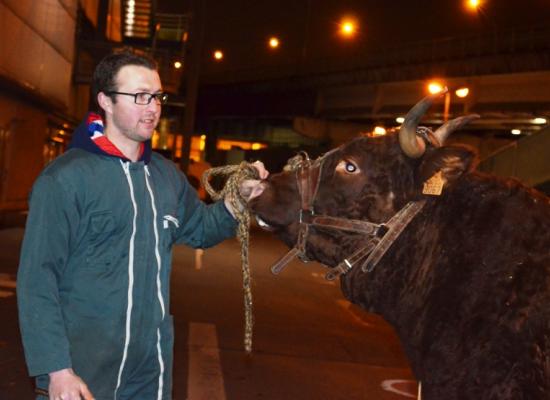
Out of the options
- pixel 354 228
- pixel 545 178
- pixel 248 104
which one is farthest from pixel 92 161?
pixel 248 104

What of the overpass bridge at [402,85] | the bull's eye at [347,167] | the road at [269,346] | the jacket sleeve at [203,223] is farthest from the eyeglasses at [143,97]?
the overpass bridge at [402,85]

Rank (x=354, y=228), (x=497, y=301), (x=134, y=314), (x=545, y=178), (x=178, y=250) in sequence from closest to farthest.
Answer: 1. (x=497, y=301)
2. (x=134, y=314)
3. (x=354, y=228)
4. (x=545, y=178)
5. (x=178, y=250)

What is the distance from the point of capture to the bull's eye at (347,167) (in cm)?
354

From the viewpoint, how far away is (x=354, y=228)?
350 centimetres

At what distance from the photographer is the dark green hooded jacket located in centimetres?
294

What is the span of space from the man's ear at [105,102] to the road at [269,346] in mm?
1992

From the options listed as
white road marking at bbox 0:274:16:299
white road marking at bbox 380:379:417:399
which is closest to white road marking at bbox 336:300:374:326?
white road marking at bbox 380:379:417:399

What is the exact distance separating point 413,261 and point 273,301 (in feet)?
28.4

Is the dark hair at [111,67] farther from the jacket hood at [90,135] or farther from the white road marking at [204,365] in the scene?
the white road marking at [204,365]

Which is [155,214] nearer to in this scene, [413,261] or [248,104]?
[413,261]

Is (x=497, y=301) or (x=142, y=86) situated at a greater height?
(x=142, y=86)

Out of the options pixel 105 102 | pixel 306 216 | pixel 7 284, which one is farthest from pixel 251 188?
pixel 7 284

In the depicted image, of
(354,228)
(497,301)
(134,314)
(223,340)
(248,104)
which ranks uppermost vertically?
(248,104)

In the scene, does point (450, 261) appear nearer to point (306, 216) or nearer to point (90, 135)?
point (306, 216)
